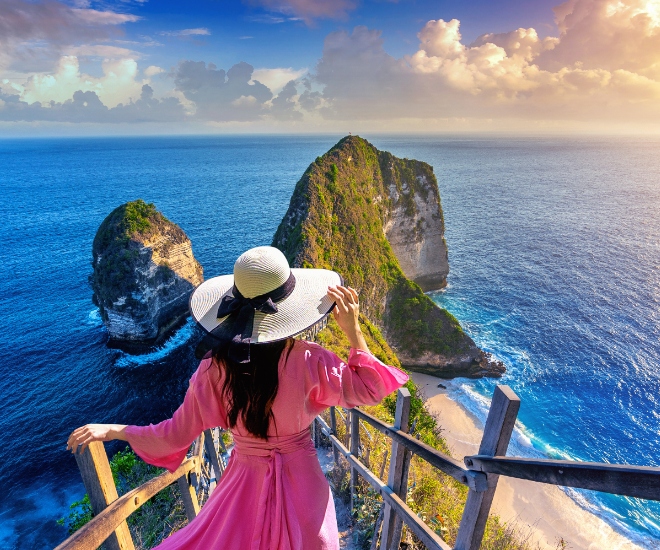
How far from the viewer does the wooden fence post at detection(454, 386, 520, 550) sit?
2.41 m

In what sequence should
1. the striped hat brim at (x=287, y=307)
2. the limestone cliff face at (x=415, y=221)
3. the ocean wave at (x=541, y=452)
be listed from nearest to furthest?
the striped hat brim at (x=287, y=307) → the ocean wave at (x=541, y=452) → the limestone cliff face at (x=415, y=221)

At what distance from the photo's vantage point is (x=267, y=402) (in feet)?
8.87

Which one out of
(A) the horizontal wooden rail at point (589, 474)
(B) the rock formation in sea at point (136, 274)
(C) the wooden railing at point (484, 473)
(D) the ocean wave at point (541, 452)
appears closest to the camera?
(A) the horizontal wooden rail at point (589, 474)

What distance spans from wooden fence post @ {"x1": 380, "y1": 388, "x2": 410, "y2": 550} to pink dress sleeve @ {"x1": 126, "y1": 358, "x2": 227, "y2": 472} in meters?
1.76

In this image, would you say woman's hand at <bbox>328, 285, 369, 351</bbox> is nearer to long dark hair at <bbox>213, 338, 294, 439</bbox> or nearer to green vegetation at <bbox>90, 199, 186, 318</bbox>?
long dark hair at <bbox>213, 338, 294, 439</bbox>

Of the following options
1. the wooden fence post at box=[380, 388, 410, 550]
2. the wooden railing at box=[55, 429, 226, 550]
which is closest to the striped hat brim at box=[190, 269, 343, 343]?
the wooden railing at box=[55, 429, 226, 550]

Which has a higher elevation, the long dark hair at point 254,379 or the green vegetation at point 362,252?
the long dark hair at point 254,379

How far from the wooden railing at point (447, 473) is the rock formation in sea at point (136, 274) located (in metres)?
31.4

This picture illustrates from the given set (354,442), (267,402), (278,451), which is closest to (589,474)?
(267,402)

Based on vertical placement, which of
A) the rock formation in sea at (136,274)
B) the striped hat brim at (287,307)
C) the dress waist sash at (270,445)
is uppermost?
the striped hat brim at (287,307)

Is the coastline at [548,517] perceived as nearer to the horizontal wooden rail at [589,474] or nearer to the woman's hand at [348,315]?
the horizontal wooden rail at [589,474]

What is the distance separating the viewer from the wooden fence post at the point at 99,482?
2.88 m

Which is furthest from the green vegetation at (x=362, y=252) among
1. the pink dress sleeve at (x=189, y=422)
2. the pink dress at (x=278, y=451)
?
the pink dress sleeve at (x=189, y=422)

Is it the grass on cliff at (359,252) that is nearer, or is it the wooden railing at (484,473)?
the wooden railing at (484,473)
